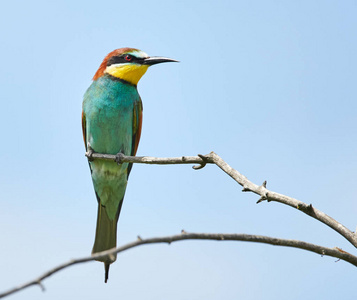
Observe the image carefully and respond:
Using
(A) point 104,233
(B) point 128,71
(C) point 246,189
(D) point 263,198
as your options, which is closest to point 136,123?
(B) point 128,71

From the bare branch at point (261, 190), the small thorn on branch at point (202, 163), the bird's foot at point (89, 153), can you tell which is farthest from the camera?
the bird's foot at point (89, 153)

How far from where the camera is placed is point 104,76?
5.16m

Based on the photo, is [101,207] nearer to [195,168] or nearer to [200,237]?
[195,168]

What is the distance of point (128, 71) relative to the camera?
→ 5.14m

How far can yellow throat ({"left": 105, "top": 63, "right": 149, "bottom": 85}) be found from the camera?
5.13 meters

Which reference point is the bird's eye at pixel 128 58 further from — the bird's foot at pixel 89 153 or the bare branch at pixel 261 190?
the bare branch at pixel 261 190

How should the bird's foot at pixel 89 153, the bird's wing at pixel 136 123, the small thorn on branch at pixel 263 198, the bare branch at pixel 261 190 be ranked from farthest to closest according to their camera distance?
the bird's wing at pixel 136 123 → the bird's foot at pixel 89 153 → the small thorn on branch at pixel 263 198 → the bare branch at pixel 261 190

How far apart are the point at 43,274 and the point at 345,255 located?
1.18 metres

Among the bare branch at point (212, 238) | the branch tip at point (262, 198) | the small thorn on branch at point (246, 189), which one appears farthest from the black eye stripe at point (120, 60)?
the bare branch at point (212, 238)

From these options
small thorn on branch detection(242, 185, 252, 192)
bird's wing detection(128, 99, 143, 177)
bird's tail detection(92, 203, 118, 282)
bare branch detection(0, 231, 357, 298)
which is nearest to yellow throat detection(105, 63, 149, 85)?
bird's wing detection(128, 99, 143, 177)

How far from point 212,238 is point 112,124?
10.2 feet

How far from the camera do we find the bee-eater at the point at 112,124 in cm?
489

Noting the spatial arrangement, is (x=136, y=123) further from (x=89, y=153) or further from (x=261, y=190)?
(x=261, y=190)

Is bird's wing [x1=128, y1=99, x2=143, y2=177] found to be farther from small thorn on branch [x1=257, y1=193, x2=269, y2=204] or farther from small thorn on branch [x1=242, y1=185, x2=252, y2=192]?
small thorn on branch [x1=257, y1=193, x2=269, y2=204]
